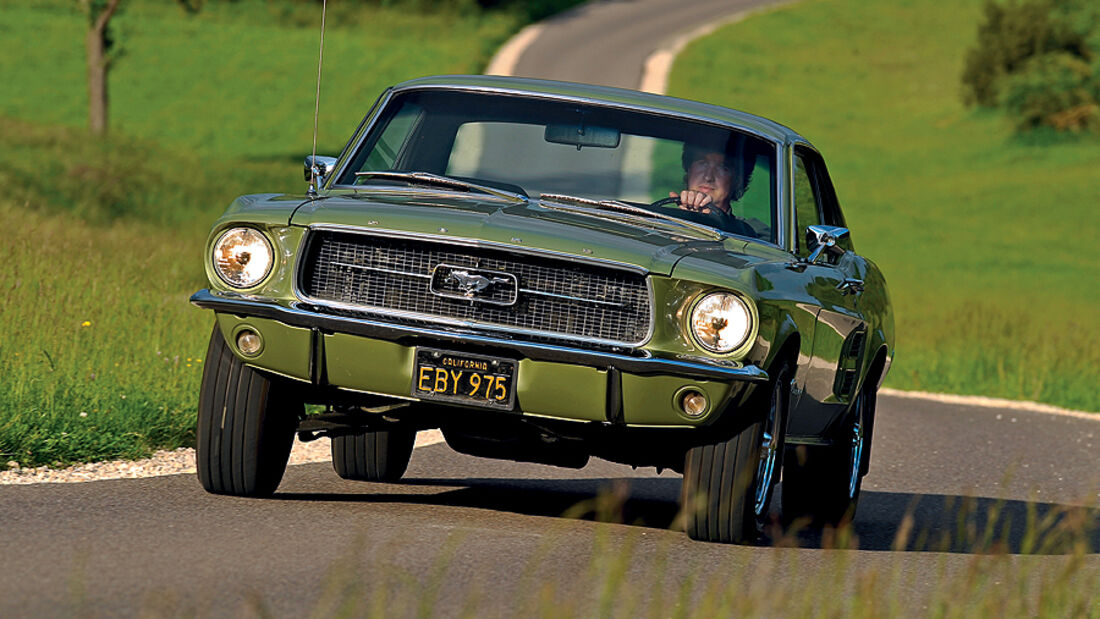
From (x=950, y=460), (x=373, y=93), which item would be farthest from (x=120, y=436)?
(x=373, y=93)

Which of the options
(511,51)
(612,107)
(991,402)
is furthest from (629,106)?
(511,51)

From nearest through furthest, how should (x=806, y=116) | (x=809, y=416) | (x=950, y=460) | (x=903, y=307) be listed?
(x=809, y=416) < (x=950, y=460) < (x=903, y=307) < (x=806, y=116)

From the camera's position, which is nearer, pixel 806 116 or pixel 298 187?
pixel 298 187

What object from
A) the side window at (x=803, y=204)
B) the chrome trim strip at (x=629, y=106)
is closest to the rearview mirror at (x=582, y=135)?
the chrome trim strip at (x=629, y=106)

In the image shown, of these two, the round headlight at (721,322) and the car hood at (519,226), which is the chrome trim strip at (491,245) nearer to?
the car hood at (519,226)

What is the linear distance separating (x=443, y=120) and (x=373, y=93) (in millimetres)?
46244

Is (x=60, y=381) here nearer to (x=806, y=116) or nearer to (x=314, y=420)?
(x=314, y=420)

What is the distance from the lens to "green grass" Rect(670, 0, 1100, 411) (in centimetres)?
2086

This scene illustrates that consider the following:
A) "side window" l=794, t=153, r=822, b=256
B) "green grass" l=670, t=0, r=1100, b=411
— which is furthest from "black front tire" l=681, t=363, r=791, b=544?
"green grass" l=670, t=0, r=1100, b=411

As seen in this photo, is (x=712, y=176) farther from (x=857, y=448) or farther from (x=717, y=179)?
(x=857, y=448)

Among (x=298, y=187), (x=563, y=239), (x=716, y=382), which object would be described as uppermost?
(x=563, y=239)

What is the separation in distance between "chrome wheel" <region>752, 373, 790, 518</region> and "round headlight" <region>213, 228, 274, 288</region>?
194 cm

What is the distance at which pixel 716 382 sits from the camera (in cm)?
673

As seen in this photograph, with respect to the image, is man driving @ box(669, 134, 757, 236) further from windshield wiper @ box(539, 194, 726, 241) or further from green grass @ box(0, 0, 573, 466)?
green grass @ box(0, 0, 573, 466)
